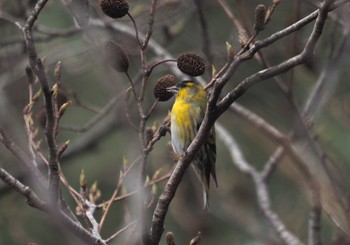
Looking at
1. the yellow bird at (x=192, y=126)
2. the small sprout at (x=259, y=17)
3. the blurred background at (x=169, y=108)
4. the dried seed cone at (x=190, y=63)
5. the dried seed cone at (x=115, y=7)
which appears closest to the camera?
the small sprout at (x=259, y=17)

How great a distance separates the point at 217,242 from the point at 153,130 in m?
4.39

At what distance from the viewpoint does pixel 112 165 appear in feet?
25.2

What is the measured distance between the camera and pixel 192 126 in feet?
13.7

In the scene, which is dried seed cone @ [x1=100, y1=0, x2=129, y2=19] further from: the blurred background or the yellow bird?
the yellow bird

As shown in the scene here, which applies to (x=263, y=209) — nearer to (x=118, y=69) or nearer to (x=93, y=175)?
(x=118, y=69)

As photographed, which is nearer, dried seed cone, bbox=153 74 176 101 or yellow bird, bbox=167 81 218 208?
dried seed cone, bbox=153 74 176 101

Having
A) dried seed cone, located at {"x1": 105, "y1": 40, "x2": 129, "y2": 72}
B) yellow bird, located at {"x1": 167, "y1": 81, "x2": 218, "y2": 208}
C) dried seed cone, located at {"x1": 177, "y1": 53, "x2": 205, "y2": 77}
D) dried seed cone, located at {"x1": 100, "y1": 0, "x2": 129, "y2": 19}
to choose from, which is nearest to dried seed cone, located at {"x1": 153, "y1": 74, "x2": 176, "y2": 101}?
dried seed cone, located at {"x1": 177, "y1": 53, "x2": 205, "y2": 77}

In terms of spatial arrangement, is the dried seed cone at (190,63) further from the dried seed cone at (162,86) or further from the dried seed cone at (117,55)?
the dried seed cone at (117,55)

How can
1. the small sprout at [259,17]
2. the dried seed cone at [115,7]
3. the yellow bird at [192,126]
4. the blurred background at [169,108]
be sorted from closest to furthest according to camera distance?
the small sprout at [259,17]
the dried seed cone at [115,7]
the yellow bird at [192,126]
the blurred background at [169,108]

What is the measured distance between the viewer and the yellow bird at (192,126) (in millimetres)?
4117

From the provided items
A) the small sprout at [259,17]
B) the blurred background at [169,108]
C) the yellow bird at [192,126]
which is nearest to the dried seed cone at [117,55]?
the small sprout at [259,17]

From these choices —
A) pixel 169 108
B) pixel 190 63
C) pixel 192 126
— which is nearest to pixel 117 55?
pixel 190 63

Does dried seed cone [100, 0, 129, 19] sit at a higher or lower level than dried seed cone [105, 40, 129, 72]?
higher

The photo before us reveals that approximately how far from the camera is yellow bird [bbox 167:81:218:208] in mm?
4117
